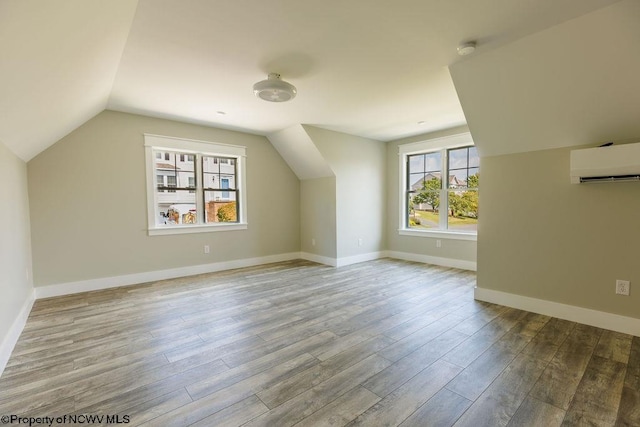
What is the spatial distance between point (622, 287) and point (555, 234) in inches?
25.1

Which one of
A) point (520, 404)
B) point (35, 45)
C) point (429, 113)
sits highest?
point (429, 113)

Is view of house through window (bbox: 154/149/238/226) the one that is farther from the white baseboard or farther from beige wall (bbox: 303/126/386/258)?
beige wall (bbox: 303/126/386/258)

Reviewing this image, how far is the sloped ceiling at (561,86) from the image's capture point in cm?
197

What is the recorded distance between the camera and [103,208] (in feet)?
12.8

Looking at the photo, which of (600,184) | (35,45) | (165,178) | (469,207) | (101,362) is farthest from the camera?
(469,207)

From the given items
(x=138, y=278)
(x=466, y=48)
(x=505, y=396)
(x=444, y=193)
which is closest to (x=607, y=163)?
(x=466, y=48)

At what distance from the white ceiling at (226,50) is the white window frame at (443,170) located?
1.32 metres

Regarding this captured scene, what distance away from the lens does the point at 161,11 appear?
6.31 ft

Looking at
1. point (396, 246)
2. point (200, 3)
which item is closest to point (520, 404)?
point (200, 3)

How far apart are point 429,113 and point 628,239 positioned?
A: 2.56m

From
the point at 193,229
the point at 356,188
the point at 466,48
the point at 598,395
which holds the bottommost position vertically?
the point at 598,395

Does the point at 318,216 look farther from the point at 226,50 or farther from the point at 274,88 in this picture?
the point at 226,50

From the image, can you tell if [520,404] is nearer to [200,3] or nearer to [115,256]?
[200,3]

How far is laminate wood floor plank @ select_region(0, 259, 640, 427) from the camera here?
1.60m
